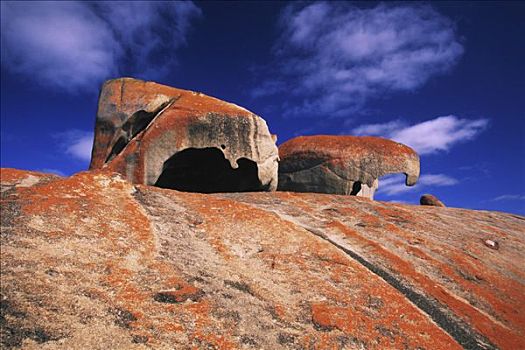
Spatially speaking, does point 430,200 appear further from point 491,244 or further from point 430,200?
point 491,244

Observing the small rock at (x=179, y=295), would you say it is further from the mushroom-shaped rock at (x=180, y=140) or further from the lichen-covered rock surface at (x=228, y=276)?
the mushroom-shaped rock at (x=180, y=140)

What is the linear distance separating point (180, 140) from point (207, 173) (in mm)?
3026

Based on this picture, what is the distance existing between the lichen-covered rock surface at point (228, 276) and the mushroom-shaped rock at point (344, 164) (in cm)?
669

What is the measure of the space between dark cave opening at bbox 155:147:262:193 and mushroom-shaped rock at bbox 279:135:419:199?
10.5ft

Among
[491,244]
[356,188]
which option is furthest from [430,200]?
[491,244]

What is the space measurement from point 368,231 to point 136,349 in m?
8.35

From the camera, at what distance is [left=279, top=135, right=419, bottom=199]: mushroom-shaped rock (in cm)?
2025

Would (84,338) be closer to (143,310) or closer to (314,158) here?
(143,310)

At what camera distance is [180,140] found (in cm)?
1694

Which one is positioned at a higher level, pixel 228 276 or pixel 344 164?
pixel 344 164

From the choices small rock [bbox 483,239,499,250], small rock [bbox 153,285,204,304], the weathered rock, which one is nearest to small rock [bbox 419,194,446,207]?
the weathered rock

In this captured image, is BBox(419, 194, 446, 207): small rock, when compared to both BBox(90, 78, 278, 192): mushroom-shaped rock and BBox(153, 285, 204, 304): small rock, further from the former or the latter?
BBox(153, 285, 204, 304): small rock

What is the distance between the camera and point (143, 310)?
6.73 meters

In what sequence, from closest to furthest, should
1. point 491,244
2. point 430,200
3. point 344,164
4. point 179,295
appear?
point 179,295, point 491,244, point 344,164, point 430,200
